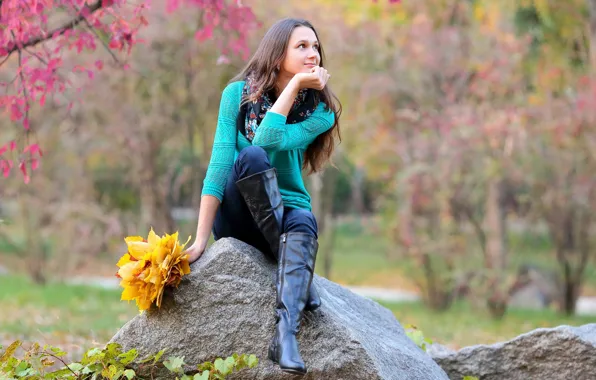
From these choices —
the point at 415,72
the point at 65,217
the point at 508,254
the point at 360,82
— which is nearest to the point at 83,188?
the point at 65,217

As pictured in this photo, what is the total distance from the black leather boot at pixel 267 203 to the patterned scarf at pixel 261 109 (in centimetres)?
33

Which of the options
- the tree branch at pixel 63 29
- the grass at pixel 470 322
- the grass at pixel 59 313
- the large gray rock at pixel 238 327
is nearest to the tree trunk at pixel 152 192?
the grass at pixel 59 313

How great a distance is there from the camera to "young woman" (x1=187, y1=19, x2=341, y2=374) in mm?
2977

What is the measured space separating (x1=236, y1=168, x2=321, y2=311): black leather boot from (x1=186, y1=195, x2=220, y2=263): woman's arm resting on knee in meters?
0.19

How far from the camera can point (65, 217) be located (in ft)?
36.4

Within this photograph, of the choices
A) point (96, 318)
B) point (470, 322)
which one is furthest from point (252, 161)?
point (470, 322)

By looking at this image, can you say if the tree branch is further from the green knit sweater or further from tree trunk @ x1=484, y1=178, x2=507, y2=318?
tree trunk @ x1=484, y1=178, x2=507, y2=318

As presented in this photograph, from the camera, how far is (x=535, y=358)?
377 centimetres

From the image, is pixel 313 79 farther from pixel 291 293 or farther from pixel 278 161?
pixel 291 293

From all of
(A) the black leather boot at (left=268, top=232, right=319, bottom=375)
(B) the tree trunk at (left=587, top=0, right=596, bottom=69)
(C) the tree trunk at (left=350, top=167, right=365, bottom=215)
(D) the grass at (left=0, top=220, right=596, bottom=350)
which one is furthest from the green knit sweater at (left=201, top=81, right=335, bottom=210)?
(C) the tree trunk at (left=350, top=167, right=365, bottom=215)

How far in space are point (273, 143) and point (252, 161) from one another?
0.48ft

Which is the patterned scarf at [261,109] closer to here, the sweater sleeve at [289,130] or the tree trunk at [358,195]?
the sweater sleeve at [289,130]

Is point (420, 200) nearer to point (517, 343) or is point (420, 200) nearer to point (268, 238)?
point (517, 343)

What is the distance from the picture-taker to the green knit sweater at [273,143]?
3150 mm
